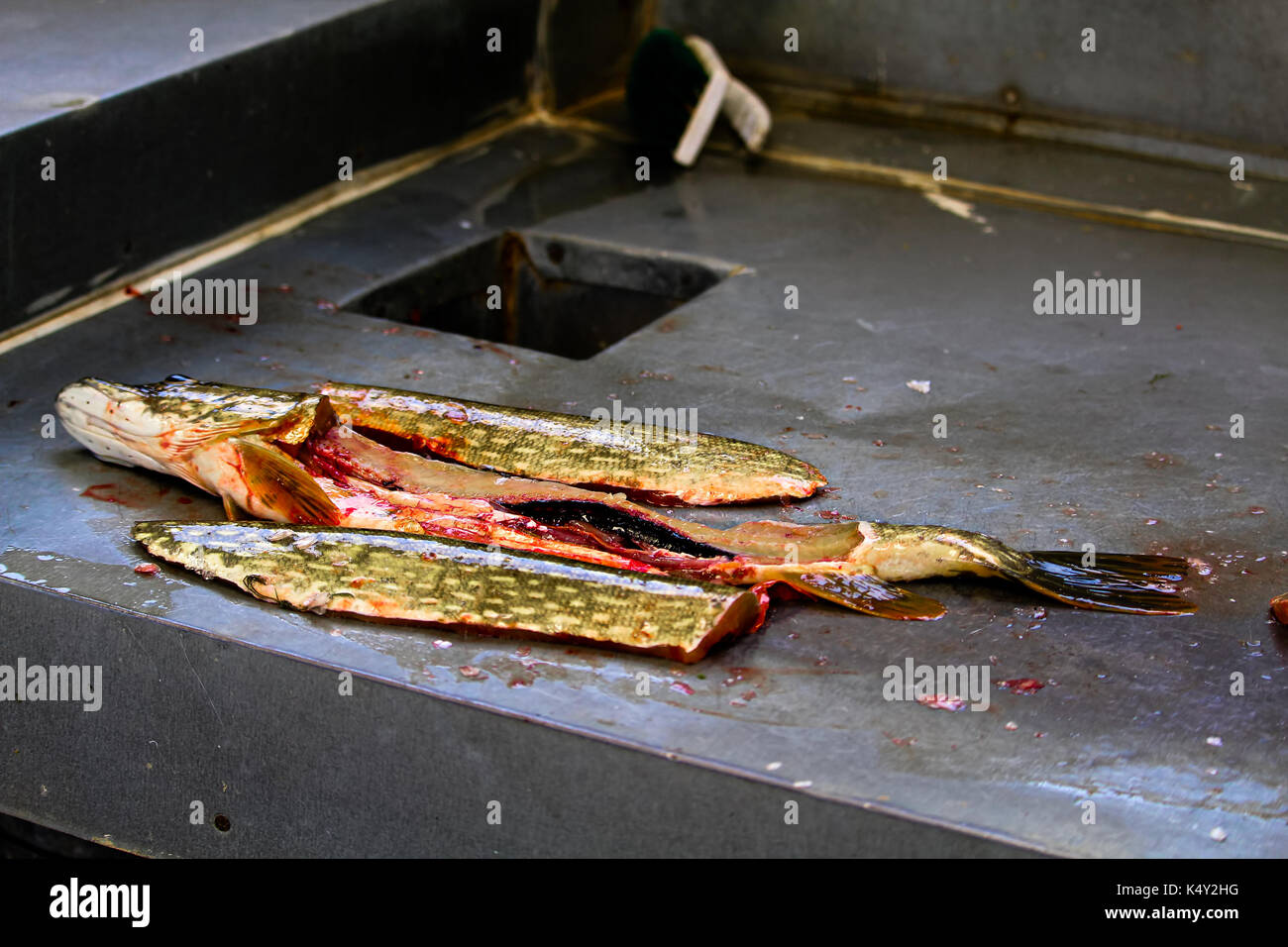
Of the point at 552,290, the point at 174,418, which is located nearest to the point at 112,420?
the point at 174,418

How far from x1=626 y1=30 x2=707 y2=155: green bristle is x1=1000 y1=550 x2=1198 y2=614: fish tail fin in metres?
3.04

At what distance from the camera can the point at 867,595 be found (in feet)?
8.79

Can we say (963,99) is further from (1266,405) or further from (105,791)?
(105,791)

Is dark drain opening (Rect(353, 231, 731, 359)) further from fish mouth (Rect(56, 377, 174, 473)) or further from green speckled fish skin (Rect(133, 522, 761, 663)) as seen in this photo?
green speckled fish skin (Rect(133, 522, 761, 663))

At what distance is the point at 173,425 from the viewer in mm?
3031

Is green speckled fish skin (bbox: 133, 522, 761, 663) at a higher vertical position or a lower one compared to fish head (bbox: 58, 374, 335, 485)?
lower

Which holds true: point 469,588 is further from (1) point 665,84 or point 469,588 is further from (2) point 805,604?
(1) point 665,84

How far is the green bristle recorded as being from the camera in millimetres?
5285

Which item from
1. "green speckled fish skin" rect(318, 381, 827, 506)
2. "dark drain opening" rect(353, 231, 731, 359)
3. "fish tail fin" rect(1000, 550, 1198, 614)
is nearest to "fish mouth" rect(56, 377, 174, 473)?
"green speckled fish skin" rect(318, 381, 827, 506)

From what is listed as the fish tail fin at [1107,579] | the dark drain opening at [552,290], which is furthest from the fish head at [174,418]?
the fish tail fin at [1107,579]

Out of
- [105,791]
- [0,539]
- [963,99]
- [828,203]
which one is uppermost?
[963,99]

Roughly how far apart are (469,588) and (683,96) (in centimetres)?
325
